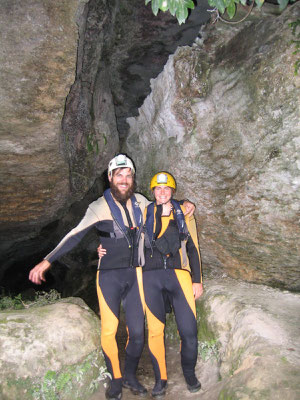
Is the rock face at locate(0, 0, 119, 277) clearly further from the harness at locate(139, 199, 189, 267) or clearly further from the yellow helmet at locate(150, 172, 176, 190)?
the harness at locate(139, 199, 189, 267)

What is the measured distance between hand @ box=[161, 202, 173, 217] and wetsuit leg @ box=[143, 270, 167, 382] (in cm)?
98

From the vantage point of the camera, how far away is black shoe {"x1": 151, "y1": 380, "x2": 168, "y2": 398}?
15.0 feet

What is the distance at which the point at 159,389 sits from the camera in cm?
459

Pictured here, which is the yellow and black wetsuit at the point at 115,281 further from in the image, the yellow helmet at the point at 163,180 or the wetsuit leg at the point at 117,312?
the yellow helmet at the point at 163,180

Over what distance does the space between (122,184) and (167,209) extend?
876 mm

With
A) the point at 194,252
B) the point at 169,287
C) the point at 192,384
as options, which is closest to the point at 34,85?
the point at 194,252

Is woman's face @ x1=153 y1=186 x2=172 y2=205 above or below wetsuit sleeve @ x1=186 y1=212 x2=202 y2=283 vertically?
above

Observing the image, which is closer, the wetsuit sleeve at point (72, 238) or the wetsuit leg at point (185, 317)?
the wetsuit leg at point (185, 317)

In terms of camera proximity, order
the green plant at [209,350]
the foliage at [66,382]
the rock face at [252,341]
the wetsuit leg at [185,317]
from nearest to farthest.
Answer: the rock face at [252,341] < the foliage at [66,382] < the wetsuit leg at [185,317] < the green plant at [209,350]

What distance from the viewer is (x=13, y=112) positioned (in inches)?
231

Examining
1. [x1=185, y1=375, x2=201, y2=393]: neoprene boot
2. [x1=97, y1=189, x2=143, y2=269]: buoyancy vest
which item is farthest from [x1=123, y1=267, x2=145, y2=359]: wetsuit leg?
[x1=185, y1=375, x2=201, y2=393]: neoprene boot

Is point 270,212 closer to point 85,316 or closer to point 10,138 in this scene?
point 85,316

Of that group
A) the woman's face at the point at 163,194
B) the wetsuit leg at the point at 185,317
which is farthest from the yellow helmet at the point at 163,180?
the wetsuit leg at the point at 185,317

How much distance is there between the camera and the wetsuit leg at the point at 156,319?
15.1 feet
